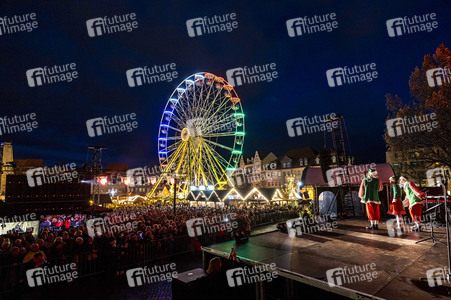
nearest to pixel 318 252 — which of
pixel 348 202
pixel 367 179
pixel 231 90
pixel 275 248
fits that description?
pixel 275 248

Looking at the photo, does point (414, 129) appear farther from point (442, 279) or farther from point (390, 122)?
point (442, 279)

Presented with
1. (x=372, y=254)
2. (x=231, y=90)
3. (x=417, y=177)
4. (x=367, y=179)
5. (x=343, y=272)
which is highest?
(x=231, y=90)

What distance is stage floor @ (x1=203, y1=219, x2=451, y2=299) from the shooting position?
3.46m

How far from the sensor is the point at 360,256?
496 centimetres

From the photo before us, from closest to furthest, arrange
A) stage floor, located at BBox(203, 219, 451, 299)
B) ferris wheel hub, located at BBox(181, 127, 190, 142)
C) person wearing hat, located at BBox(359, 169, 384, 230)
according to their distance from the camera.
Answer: stage floor, located at BBox(203, 219, 451, 299) < person wearing hat, located at BBox(359, 169, 384, 230) < ferris wheel hub, located at BBox(181, 127, 190, 142)

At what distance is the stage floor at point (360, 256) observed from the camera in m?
3.46

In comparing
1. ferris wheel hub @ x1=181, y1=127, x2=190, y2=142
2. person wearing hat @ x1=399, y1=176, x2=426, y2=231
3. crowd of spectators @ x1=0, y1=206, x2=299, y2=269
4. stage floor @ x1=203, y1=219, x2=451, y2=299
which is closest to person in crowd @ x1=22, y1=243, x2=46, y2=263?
crowd of spectators @ x1=0, y1=206, x2=299, y2=269

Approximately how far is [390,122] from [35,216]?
27.4 m

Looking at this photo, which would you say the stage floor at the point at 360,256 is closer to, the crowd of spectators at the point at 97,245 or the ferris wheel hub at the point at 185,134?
the crowd of spectators at the point at 97,245

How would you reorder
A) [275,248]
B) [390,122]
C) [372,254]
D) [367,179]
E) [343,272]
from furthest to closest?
1. [390,122]
2. [367,179]
3. [275,248]
4. [372,254]
5. [343,272]

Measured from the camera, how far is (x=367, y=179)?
7.95 m

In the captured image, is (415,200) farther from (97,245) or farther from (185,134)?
(185,134)

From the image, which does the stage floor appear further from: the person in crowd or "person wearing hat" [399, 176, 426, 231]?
the person in crowd

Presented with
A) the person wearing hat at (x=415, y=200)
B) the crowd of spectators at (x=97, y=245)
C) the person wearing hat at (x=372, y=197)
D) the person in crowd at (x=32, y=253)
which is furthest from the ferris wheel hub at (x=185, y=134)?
the person wearing hat at (x=415, y=200)
